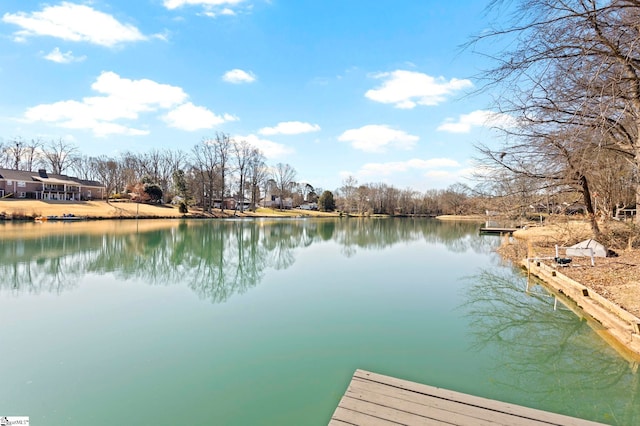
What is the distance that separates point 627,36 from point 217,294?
28.5 feet

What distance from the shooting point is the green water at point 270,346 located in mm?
3711

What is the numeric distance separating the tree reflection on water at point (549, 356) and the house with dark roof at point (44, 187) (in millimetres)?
50909

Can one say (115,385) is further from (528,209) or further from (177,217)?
(177,217)

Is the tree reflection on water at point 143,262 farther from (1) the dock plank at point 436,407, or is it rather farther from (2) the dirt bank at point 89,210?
(2) the dirt bank at point 89,210

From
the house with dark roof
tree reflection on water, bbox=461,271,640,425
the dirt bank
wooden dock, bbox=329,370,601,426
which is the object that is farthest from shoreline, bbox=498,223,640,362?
the house with dark roof

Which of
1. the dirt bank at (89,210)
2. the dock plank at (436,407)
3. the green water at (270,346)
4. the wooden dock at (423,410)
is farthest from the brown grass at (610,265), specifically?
the dirt bank at (89,210)

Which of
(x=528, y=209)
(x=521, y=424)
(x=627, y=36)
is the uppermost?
(x=627, y=36)

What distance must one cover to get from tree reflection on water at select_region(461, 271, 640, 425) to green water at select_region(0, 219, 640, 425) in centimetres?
3

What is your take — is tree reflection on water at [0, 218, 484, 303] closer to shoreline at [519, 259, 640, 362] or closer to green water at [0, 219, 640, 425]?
green water at [0, 219, 640, 425]

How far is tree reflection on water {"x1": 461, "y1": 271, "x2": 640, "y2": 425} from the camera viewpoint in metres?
3.88

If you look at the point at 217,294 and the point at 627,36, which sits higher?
the point at 627,36

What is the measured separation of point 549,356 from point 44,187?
53328 mm

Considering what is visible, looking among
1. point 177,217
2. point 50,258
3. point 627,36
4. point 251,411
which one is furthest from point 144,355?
point 177,217

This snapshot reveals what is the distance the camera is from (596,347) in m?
5.42
